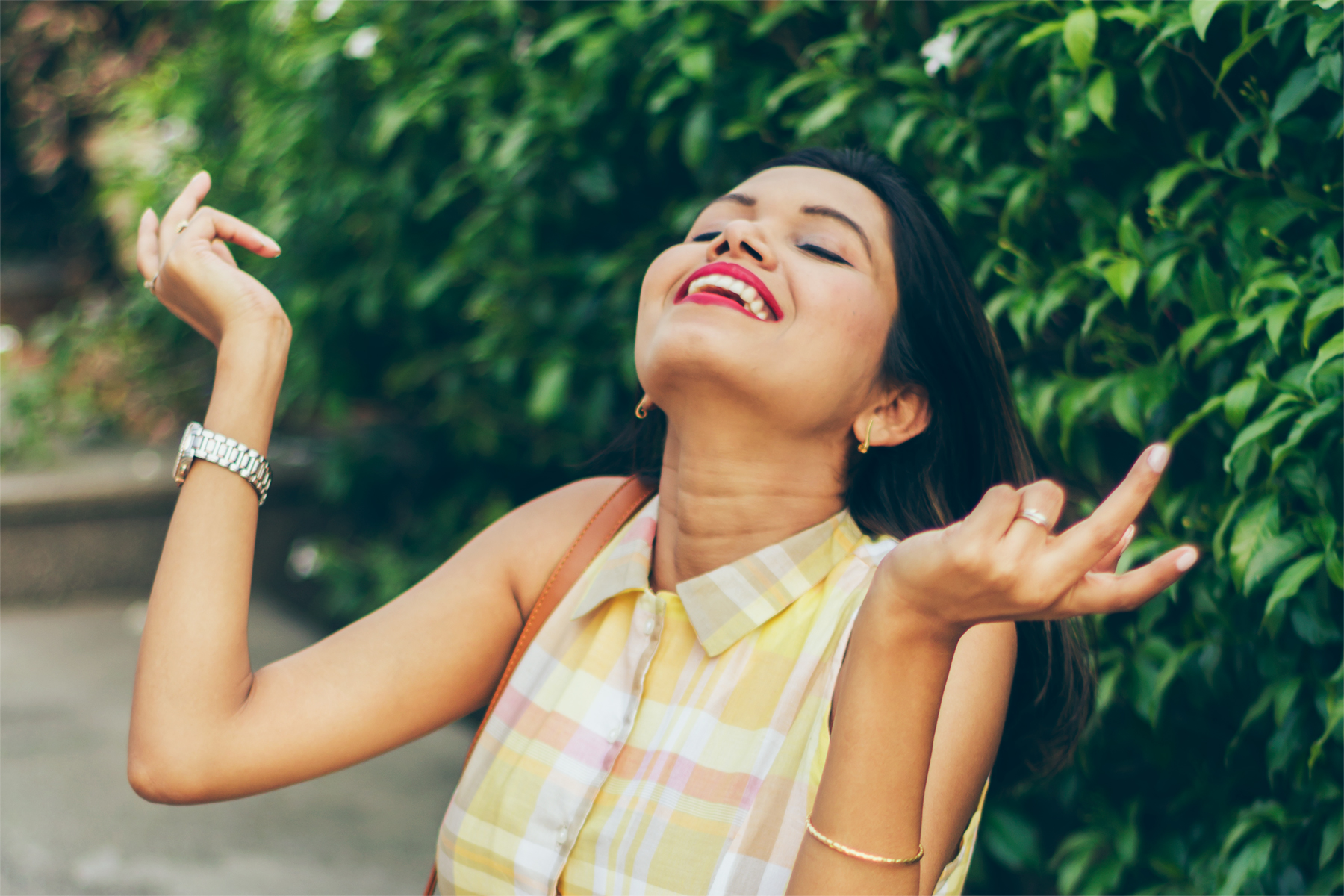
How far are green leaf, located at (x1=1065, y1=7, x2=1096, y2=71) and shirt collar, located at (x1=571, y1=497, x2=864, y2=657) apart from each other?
2.56 ft

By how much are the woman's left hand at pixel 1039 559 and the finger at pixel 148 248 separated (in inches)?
49.8

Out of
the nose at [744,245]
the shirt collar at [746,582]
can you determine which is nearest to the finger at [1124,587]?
the shirt collar at [746,582]

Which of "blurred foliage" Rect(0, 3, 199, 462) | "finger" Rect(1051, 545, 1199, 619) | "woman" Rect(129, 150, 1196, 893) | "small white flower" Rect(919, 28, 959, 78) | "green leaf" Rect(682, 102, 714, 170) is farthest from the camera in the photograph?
"blurred foliage" Rect(0, 3, 199, 462)

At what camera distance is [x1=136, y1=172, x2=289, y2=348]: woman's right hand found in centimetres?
161

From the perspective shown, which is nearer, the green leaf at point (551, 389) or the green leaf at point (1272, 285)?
the green leaf at point (1272, 285)

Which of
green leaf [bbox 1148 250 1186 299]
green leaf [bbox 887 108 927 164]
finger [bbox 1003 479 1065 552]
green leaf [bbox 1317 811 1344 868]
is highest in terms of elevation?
finger [bbox 1003 479 1065 552]

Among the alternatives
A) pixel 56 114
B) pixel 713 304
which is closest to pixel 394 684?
pixel 713 304

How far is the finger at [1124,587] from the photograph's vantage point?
89 cm

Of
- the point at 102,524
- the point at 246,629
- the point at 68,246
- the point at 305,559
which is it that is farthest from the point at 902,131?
the point at 68,246

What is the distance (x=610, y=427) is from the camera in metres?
3.04

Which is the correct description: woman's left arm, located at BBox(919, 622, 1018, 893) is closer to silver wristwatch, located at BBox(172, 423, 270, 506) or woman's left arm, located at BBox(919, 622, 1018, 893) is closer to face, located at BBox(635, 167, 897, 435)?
face, located at BBox(635, 167, 897, 435)

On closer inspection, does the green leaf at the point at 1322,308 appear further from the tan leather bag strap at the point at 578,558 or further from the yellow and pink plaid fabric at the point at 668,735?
the tan leather bag strap at the point at 578,558

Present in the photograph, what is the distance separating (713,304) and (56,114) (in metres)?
6.42

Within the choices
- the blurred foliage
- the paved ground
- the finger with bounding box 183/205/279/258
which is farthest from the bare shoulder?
the blurred foliage
